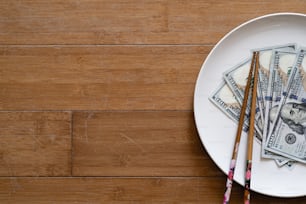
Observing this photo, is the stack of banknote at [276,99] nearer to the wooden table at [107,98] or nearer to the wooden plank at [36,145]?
the wooden table at [107,98]

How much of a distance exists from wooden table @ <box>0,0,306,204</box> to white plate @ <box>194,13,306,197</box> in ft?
0.12

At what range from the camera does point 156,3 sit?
1.06m

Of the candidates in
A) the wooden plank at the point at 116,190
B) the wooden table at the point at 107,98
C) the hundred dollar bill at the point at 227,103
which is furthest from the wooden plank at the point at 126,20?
the wooden plank at the point at 116,190

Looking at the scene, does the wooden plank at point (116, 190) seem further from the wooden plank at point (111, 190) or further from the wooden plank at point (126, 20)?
the wooden plank at point (126, 20)

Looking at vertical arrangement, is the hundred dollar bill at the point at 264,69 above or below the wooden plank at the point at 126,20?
below

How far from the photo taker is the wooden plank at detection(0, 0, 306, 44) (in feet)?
3.44

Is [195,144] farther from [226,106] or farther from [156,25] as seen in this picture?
[156,25]

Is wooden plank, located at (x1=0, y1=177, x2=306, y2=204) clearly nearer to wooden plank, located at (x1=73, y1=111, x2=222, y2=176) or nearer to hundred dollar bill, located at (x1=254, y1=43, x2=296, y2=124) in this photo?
wooden plank, located at (x1=73, y1=111, x2=222, y2=176)

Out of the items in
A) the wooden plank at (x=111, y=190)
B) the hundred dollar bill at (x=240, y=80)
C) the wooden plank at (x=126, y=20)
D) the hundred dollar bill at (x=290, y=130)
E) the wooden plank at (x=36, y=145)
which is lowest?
the wooden plank at (x=111, y=190)

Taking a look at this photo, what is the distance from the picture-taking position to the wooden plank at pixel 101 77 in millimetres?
1048

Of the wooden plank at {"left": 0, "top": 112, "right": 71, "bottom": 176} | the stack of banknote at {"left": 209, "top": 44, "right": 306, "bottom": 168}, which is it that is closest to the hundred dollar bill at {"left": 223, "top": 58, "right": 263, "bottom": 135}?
the stack of banknote at {"left": 209, "top": 44, "right": 306, "bottom": 168}

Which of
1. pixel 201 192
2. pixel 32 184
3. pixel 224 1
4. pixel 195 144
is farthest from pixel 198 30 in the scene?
pixel 32 184

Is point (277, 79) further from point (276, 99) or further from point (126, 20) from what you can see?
point (126, 20)

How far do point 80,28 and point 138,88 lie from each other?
187 millimetres
